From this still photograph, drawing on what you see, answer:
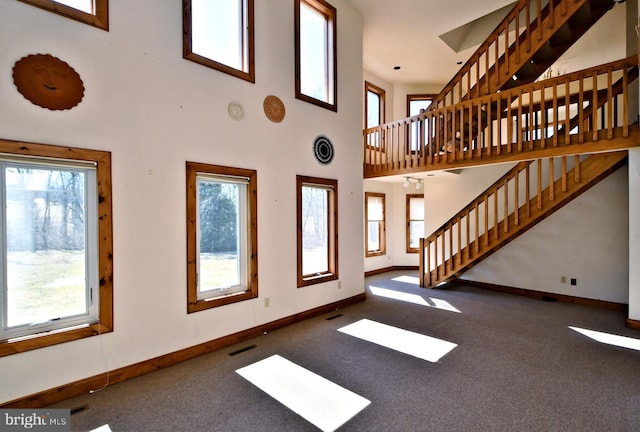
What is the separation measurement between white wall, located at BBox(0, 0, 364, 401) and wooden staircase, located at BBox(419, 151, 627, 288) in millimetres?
3079

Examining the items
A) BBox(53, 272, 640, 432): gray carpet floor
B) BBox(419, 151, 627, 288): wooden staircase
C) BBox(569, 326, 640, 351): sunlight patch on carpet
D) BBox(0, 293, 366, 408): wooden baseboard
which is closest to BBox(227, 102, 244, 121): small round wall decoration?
BBox(0, 293, 366, 408): wooden baseboard

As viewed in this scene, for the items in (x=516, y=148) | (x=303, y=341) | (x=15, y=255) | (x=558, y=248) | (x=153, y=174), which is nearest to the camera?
(x=15, y=255)

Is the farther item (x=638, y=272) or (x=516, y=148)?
(x=516, y=148)

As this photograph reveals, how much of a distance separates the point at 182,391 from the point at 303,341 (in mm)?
1440

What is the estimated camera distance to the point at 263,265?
4.00 meters

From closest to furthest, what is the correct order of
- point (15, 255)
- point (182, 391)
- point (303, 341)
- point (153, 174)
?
point (15, 255) < point (182, 391) < point (153, 174) < point (303, 341)

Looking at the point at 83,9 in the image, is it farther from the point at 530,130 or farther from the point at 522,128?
the point at 522,128

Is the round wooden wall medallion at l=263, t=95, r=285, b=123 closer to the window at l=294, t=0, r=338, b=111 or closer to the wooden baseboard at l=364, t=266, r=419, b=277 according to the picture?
the window at l=294, t=0, r=338, b=111

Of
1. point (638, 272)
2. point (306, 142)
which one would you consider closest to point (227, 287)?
point (306, 142)

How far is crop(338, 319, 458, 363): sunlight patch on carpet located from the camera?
3.39 meters

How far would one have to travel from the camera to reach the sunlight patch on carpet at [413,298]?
5117mm

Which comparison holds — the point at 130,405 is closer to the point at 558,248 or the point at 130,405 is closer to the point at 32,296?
the point at 32,296

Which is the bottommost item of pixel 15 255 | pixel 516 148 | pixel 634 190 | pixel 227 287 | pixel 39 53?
pixel 227 287

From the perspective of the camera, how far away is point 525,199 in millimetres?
5273
